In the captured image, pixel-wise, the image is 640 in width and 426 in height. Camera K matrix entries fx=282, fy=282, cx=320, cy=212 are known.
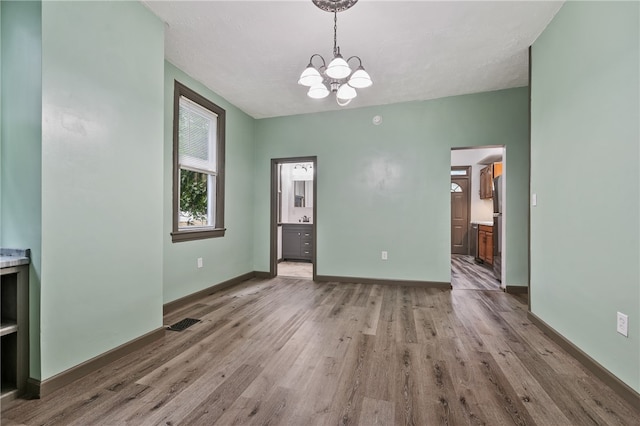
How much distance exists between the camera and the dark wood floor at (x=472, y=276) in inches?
166

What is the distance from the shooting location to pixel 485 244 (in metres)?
5.75

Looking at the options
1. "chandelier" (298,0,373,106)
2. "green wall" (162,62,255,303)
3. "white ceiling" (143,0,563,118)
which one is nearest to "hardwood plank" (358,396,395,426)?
"chandelier" (298,0,373,106)

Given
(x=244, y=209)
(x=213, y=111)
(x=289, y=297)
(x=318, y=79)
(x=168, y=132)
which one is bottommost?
(x=289, y=297)

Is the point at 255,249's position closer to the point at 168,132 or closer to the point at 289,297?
the point at 289,297

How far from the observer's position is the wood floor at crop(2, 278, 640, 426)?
147 cm

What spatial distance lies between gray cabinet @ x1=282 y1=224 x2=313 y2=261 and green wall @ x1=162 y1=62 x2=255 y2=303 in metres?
1.71

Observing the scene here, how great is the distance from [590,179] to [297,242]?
204 inches

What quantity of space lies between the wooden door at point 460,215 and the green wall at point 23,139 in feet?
26.0

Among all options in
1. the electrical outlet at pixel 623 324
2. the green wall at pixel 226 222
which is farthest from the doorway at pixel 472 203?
the green wall at pixel 226 222

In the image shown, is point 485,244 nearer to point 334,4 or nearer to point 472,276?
point 472,276

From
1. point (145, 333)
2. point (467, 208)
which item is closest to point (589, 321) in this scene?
point (145, 333)

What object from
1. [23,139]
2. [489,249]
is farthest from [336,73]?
[489,249]

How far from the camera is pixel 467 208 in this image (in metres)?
7.50

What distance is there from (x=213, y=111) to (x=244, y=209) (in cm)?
155
